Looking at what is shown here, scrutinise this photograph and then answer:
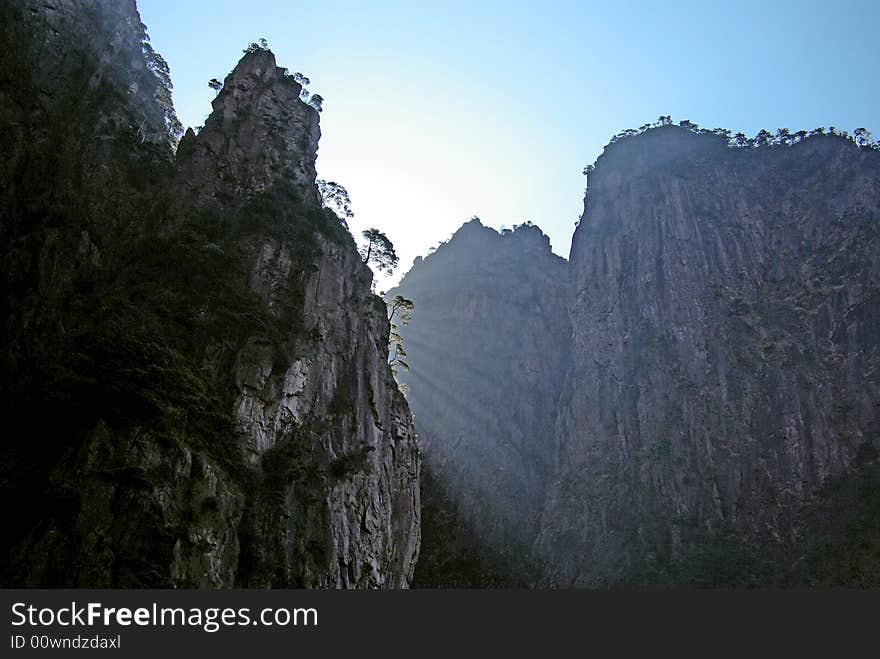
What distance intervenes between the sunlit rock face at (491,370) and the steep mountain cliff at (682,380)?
0.98ft

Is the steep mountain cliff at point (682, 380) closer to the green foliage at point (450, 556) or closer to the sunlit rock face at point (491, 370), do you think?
the sunlit rock face at point (491, 370)

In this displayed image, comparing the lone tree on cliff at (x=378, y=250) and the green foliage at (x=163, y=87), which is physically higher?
the green foliage at (x=163, y=87)

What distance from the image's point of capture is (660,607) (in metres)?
15.4

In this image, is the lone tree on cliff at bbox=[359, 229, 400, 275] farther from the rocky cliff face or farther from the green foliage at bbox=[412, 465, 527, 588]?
the green foliage at bbox=[412, 465, 527, 588]

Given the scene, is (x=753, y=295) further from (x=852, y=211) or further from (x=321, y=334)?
(x=321, y=334)

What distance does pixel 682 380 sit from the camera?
66.9 metres

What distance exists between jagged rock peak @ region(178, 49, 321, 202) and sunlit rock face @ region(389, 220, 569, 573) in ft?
126

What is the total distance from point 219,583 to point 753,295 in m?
64.9

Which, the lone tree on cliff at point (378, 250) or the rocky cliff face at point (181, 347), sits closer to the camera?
the rocky cliff face at point (181, 347)

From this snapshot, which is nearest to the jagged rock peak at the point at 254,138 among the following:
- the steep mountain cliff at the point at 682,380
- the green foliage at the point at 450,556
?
the green foliage at the point at 450,556

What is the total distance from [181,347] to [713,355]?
5663cm

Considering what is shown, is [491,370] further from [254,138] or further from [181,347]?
[181,347]

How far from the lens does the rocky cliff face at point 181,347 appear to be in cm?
1859

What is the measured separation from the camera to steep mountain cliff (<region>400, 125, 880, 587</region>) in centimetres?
5694
